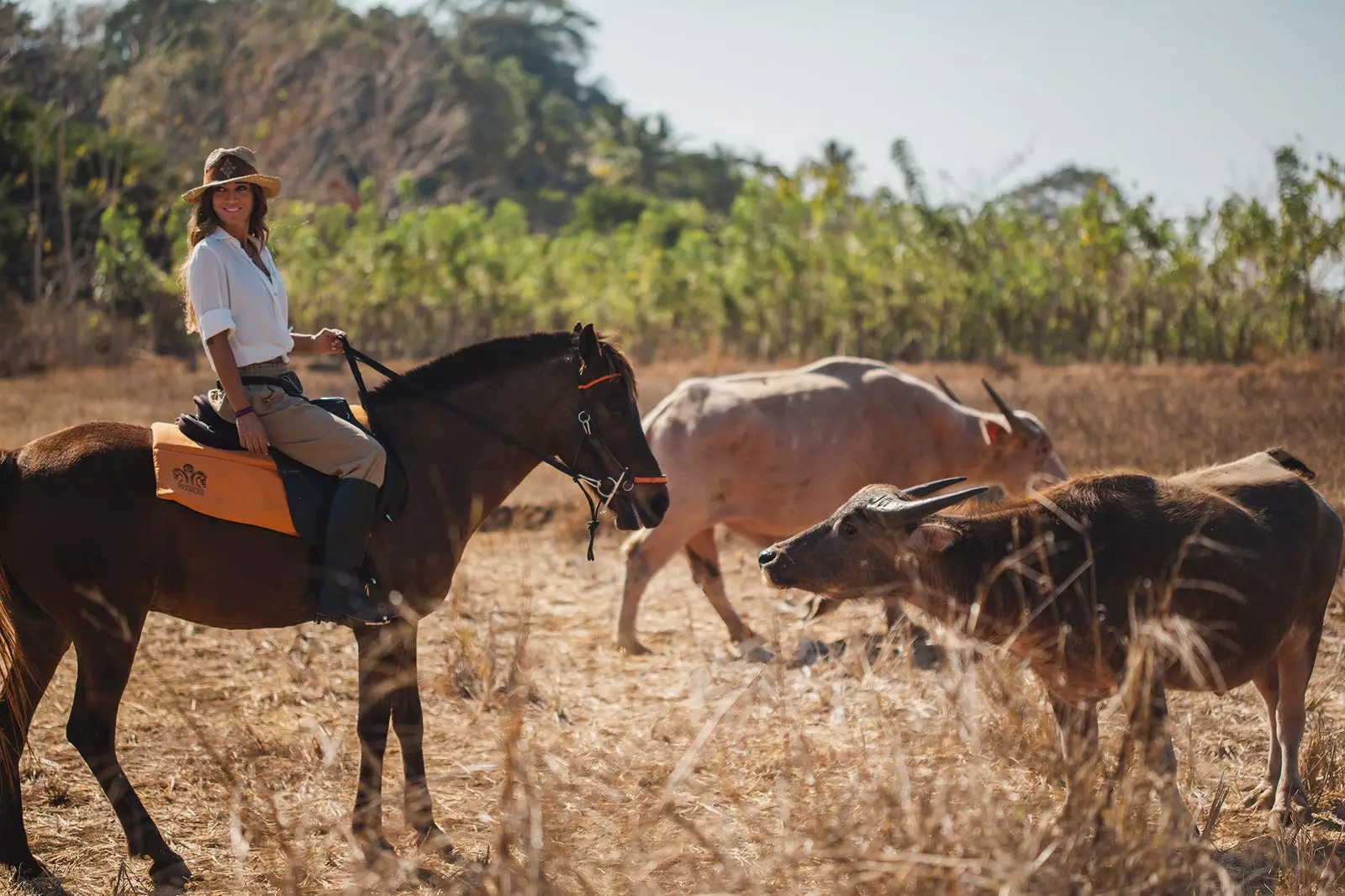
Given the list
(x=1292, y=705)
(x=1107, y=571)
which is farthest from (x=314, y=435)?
(x=1292, y=705)

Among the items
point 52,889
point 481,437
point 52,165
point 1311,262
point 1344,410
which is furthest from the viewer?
point 52,165

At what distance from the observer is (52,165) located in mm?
24172

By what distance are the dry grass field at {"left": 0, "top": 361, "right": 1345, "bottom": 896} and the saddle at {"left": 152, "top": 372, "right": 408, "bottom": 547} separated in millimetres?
832

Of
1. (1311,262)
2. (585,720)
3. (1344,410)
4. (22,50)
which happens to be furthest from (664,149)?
(585,720)

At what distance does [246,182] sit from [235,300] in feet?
1.74

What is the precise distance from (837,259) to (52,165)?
15.7 meters

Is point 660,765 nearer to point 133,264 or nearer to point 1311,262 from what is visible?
point 1311,262

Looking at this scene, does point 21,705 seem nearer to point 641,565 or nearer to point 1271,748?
point 641,565

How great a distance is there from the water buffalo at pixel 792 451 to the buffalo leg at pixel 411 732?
Answer: 3286 millimetres

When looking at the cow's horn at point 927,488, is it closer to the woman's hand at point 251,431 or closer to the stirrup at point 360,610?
the stirrup at point 360,610

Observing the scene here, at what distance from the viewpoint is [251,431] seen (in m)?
5.14

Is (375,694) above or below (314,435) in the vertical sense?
below

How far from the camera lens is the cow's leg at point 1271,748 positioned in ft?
18.2

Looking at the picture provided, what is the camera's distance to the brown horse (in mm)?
4914
